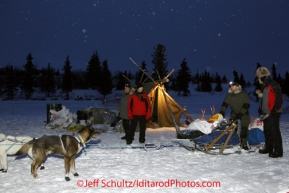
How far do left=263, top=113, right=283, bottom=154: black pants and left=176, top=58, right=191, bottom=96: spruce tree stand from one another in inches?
1732

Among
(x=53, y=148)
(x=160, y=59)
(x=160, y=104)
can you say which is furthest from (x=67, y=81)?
(x=53, y=148)

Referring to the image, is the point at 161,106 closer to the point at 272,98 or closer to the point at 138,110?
the point at 138,110

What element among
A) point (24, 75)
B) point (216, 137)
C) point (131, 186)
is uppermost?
point (24, 75)

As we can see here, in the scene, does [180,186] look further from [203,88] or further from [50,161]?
[203,88]

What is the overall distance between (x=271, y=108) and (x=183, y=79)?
146ft

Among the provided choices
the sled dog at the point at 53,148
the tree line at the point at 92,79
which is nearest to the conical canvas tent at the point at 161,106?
the sled dog at the point at 53,148

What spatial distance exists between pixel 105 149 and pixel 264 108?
4.06m

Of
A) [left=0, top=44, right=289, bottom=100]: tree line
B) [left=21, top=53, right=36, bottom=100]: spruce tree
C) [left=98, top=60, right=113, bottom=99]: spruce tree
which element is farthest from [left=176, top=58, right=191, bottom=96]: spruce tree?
[left=21, top=53, right=36, bottom=100]: spruce tree

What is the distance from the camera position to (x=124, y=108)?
853cm

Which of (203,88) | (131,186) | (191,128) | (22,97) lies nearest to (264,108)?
(191,128)

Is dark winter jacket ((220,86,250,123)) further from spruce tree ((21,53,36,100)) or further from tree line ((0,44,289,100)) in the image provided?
spruce tree ((21,53,36,100))

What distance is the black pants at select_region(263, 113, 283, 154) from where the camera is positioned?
5.75 meters

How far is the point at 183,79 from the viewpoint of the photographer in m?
49.9

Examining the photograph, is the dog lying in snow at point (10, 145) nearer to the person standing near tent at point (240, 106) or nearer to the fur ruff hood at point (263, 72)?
the person standing near tent at point (240, 106)
